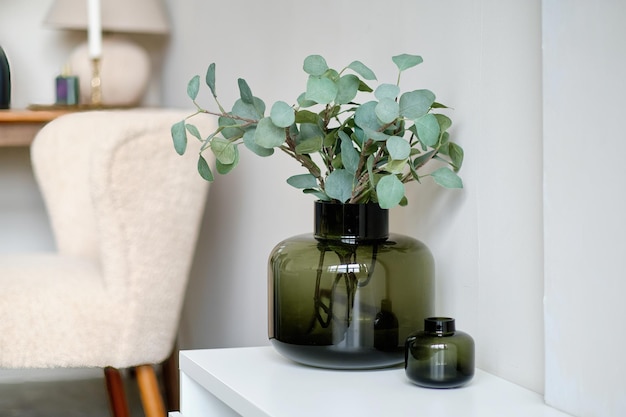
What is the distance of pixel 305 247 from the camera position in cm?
109

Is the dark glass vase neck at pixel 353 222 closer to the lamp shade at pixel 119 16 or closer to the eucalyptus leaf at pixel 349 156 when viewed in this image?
the eucalyptus leaf at pixel 349 156

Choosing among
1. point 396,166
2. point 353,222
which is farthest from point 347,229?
point 396,166

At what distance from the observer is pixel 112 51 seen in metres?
2.51

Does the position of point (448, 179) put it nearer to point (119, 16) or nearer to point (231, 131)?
point (231, 131)

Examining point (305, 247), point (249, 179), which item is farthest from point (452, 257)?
point (249, 179)

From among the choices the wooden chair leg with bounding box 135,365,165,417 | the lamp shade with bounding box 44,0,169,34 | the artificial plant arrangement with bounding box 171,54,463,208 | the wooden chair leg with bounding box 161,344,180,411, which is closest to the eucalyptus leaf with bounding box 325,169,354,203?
the artificial plant arrangement with bounding box 171,54,463,208

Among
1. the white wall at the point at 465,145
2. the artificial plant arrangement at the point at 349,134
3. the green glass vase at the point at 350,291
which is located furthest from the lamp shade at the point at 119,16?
the green glass vase at the point at 350,291

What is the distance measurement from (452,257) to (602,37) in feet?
1.35

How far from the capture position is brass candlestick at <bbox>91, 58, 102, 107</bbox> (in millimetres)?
2420

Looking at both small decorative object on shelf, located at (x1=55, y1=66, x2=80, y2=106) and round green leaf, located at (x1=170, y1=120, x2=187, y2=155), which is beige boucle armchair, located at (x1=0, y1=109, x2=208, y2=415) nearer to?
round green leaf, located at (x1=170, y1=120, x2=187, y2=155)

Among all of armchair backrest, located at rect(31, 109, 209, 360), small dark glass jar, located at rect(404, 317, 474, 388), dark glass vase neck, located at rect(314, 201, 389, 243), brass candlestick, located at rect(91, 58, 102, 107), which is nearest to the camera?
small dark glass jar, located at rect(404, 317, 474, 388)

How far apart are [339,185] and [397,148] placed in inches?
4.2

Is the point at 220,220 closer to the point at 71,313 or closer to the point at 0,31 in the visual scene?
the point at 71,313

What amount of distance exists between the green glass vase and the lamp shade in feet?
4.91
